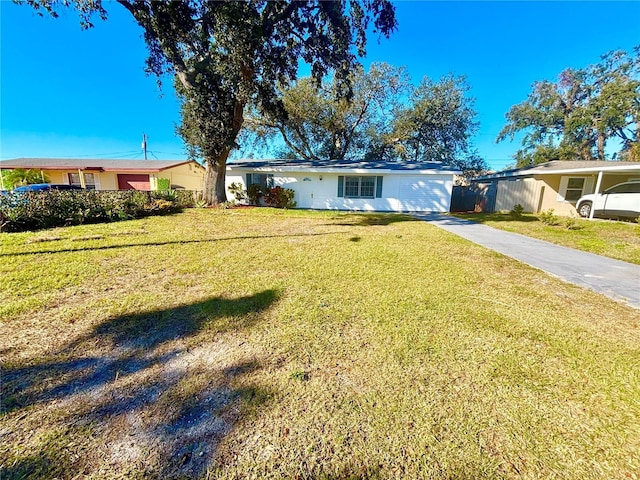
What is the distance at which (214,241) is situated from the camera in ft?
22.1

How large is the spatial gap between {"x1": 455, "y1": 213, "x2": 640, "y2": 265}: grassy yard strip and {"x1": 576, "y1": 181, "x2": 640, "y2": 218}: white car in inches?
52.8

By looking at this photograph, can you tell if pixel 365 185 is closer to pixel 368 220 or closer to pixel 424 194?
pixel 424 194

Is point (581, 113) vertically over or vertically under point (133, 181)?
over

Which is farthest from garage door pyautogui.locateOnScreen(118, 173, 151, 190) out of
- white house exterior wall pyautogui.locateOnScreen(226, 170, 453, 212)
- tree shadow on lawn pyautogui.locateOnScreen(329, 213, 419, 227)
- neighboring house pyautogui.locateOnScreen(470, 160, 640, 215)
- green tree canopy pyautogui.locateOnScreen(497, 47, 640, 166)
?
green tree canopy pyautogui.locateOnScreen(497, 47, 640, 166)

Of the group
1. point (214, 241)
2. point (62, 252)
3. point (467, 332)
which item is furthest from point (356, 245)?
point (62, 252)

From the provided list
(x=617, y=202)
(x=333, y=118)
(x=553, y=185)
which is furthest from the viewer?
(x=333, y=118)

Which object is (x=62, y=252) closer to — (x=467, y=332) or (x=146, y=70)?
(x=467, y=332)

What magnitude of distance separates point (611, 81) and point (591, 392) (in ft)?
111

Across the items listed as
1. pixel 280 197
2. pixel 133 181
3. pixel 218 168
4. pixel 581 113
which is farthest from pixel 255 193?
pixel 581 113

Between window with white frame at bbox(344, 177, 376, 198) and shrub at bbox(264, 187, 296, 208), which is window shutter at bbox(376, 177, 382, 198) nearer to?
window with white frame at bbox(344, 177, 376, 198)

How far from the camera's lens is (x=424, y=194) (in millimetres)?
15500

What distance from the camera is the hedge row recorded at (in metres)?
7.16

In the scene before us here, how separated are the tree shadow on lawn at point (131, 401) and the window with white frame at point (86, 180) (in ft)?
84.2

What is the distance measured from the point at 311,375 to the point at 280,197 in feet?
43.7
